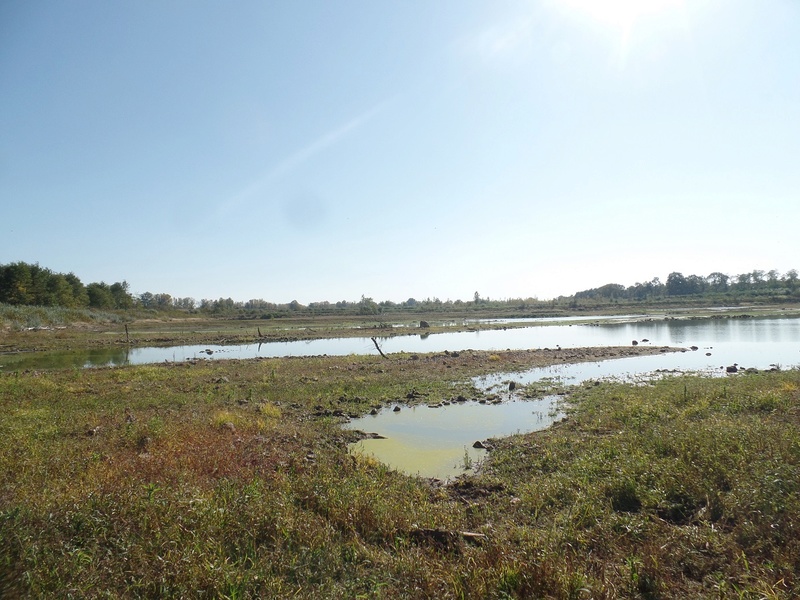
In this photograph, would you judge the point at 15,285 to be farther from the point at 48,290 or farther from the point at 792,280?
the point at 792,280

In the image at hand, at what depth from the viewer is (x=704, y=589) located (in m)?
4.46

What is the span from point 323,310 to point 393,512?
385 ft

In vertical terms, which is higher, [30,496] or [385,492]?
[30,496]

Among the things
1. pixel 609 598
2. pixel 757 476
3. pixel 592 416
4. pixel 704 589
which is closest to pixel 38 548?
pixel 609 598

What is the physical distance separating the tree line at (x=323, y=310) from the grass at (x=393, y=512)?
7671 centimetres

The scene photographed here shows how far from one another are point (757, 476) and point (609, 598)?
386 centimetres

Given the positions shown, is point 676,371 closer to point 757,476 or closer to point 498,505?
point 757,476

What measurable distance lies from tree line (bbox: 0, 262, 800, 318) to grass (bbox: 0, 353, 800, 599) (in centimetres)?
7671

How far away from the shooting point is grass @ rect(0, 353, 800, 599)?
177 inches

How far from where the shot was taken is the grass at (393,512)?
4.50m

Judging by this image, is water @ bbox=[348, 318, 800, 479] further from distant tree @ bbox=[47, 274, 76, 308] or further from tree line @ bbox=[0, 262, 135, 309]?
distant tree @ bbox=[47, 274, 76, 308]

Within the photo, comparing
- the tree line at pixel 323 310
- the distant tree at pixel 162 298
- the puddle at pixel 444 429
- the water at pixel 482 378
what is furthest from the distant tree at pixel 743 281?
the distant tree at pixel 162 298

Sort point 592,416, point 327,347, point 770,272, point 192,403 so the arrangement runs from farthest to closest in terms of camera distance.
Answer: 1. point 770,272
2. point 327,347
3. point 192,403
4. point 592,416

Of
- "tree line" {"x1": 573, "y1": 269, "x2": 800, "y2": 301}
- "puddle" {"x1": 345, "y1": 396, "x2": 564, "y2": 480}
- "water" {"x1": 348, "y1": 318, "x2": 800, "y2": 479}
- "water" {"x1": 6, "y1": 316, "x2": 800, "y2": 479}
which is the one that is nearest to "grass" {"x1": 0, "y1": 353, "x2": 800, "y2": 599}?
"puddle" {"x1": 345, "y1": 396, "x2": 564, "y2": 480}
